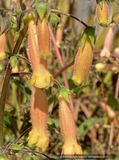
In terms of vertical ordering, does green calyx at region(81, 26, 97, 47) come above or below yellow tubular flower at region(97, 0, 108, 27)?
below

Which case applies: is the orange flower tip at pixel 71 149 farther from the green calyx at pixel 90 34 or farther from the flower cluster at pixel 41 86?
the green calyx at pixel 90 34

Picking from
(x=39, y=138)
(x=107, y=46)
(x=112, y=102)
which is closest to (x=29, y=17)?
(x=39, y=138)

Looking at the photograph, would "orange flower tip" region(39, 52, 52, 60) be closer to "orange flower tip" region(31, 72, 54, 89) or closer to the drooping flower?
"orange flower tip" region(31, 72, 54, 89)

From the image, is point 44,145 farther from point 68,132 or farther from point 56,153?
point 56,153

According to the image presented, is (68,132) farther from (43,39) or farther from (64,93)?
(43,39)

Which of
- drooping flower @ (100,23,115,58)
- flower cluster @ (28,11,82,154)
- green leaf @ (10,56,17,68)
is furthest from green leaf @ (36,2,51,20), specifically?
drooping flower @ (100,23,115,58)

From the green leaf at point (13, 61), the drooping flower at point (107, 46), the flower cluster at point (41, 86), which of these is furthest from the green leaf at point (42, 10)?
the drooping flower at point (107, 46)

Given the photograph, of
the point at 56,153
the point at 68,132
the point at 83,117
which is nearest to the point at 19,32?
the point at 68,132
